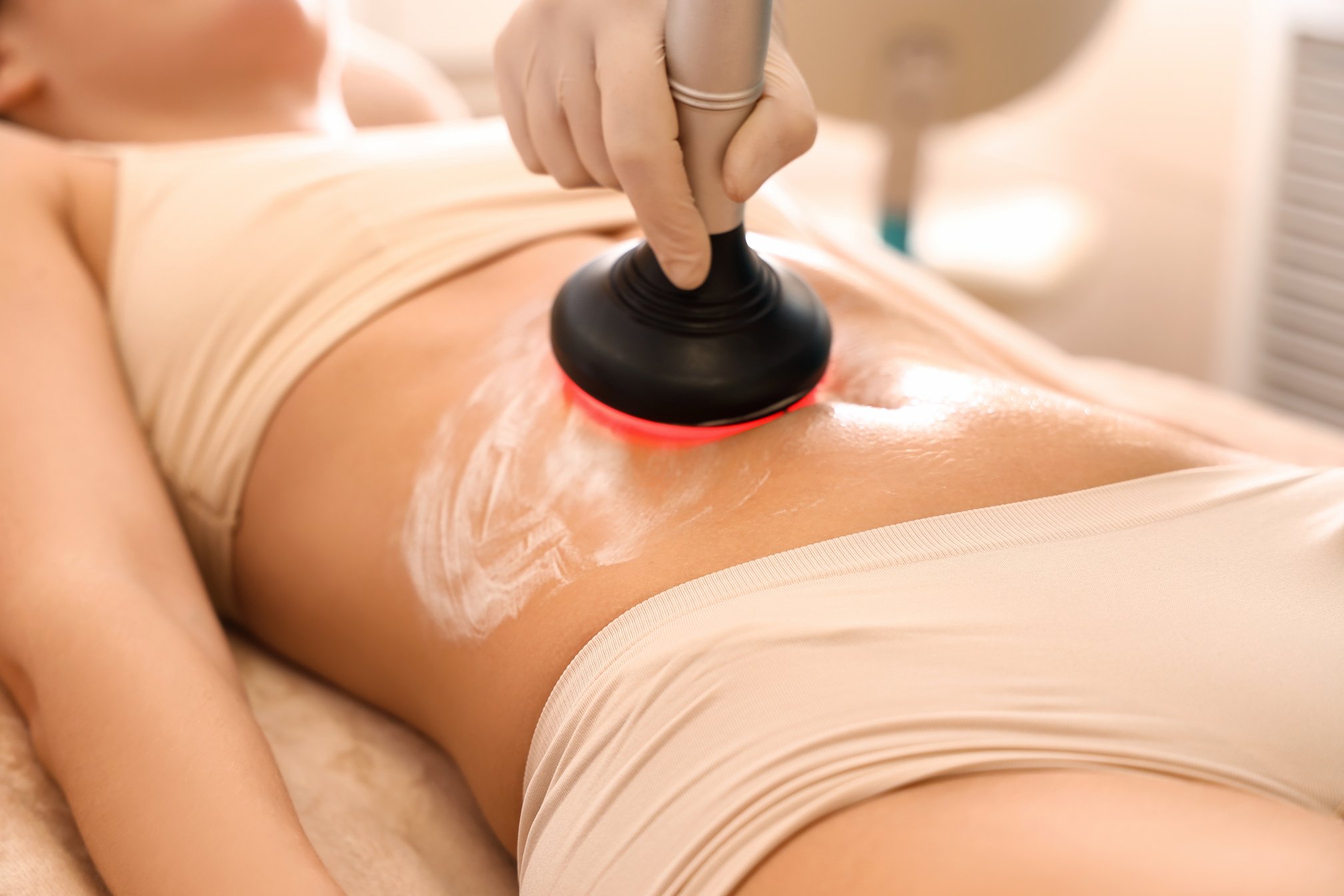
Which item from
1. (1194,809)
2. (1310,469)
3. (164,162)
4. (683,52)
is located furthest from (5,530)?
(1310,469)

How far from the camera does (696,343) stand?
0.77m

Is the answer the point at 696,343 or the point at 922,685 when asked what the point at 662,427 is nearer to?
the point at 696,343

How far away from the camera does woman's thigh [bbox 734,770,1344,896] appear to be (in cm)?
50

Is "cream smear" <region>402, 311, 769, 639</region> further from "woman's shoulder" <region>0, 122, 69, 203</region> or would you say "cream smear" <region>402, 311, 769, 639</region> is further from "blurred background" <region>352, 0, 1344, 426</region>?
"blurred background" <region>352, 0, 1344, 426</region>

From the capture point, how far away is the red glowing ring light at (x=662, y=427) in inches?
30.6

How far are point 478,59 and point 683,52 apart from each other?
1996 mm

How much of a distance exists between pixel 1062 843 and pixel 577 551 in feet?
1.11

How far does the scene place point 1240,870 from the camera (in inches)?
19.9

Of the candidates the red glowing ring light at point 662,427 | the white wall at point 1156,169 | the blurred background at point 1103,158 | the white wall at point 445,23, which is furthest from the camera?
the white wall at point 1156,169

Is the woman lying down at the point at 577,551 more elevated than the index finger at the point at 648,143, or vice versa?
the index finger at the point at 648,143

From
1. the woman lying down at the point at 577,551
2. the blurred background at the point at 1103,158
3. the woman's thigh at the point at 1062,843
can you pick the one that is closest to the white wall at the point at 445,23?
the blurred background at the point at 1103,158

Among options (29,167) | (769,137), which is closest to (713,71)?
(769,137)

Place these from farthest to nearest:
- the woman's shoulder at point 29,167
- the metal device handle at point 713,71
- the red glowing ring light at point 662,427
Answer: the woman's shoulder at point 29,167
the red glowing ring light at point 662,427
the metal device handle at point 713,71

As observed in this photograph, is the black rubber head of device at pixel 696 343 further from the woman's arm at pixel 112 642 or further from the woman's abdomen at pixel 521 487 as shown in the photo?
the woman's arm at pixel 112 642
